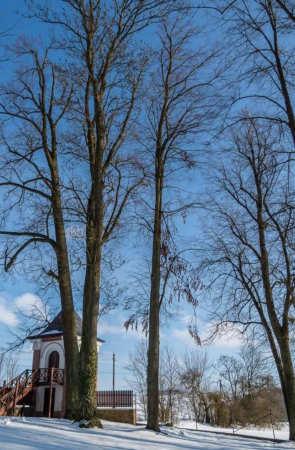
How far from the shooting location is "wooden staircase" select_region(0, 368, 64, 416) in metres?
21.2

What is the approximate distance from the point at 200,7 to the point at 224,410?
33.4 m

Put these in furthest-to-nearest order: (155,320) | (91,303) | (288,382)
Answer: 1. (288,382)
2. (155,320)
3. (91,303)

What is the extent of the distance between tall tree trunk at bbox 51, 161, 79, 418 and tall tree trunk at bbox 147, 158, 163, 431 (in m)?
1.71

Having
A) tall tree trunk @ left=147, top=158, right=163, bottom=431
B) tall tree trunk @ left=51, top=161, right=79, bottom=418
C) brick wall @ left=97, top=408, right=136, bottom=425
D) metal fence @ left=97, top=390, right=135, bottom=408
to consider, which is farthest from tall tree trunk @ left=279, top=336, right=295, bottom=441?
metal fence @ left=97, top=390, right=135, bottom=408

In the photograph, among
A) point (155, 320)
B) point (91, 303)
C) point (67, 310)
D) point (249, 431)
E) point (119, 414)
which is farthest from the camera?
point (249, 431)

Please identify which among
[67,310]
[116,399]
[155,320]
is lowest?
[116,399]

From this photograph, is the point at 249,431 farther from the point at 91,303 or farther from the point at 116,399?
the point at 91,303

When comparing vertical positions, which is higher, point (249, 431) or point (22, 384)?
point (22, 384)

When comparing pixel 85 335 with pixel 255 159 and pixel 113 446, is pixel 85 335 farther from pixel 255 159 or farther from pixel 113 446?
pixel 255 159

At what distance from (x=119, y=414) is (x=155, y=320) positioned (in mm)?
12921

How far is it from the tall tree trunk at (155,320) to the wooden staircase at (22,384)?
13193mm

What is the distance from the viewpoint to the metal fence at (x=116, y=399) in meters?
22.9

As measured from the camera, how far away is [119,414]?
21141 mm

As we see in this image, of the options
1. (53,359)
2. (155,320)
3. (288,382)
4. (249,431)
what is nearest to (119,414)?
(53,359)
